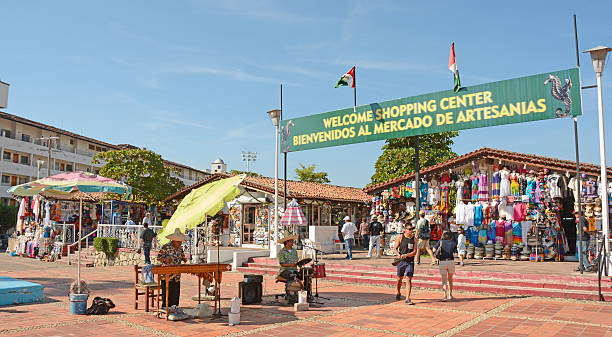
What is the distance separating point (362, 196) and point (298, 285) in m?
18.4

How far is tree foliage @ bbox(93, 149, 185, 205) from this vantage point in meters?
30.4

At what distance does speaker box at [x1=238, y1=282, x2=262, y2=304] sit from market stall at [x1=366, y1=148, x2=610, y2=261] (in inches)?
370

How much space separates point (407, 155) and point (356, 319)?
2392 centimetres

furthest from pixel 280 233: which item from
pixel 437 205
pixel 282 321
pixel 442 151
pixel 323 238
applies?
pixel 442 151

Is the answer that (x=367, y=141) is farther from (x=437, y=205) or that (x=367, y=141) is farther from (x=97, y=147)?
(x=97, y=147)

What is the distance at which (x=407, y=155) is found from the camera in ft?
101

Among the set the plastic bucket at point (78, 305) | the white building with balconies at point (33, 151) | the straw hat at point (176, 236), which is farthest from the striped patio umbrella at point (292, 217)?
the white building with balconies at point (33, 151)

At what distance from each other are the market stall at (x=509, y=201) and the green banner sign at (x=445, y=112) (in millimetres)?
3592

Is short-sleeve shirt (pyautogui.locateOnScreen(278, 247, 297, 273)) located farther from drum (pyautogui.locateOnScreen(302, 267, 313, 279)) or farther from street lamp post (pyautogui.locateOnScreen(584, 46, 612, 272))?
street lamp post (pyautogui.locateOnScreen(584, 46, 612, 272))

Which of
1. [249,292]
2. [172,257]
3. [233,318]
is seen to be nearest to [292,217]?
[249,292]

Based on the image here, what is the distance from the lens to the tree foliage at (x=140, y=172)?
3042 cm

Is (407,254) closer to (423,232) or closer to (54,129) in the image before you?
(423,232)

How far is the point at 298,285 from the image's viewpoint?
30.0 ft

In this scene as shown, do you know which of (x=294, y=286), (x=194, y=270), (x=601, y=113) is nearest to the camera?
(x=194, y=270)
